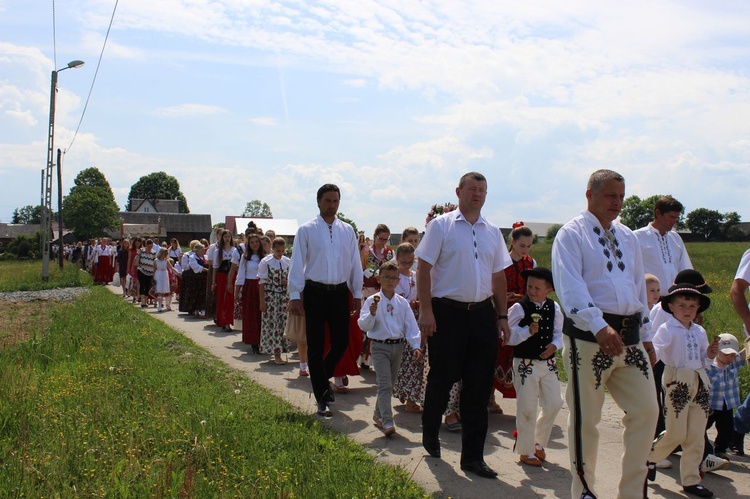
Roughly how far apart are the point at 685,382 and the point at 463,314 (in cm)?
165

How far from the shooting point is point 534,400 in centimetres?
615

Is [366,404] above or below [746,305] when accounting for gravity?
below

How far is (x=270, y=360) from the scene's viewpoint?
1112 cm

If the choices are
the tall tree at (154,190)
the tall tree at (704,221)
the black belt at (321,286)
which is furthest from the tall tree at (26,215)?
the black belt at (321,286)

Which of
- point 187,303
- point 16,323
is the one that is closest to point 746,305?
point 187,303

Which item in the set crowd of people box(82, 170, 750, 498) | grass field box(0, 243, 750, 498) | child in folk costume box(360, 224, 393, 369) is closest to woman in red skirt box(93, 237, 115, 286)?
grass field box(0, 243, 750, 498)

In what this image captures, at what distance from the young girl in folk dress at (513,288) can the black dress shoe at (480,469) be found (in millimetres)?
1946

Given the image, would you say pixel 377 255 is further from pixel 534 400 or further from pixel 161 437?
pixel 161 437

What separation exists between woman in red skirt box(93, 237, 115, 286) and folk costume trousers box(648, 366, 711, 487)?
2974 cm

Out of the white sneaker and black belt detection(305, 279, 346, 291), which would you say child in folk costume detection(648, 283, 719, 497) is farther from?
black belt detection(305, 279, 346, 291)

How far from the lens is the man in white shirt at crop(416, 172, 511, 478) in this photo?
19.0ft

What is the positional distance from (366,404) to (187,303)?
36.4 feet

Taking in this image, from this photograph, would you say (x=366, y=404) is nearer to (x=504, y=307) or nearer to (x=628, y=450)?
(x=504, y=307)

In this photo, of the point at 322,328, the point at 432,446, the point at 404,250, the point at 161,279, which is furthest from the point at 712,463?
the point at 161,279
